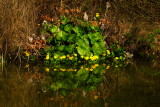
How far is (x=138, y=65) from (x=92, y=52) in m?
1.12

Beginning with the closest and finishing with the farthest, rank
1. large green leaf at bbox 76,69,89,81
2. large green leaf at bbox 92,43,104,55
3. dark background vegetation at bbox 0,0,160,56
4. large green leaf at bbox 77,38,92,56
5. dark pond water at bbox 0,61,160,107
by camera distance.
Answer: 1. dark pond water at bbox 0,61,160,107
2. large green leaf at bbox 76,69,89,81
3. dark background vegetation at bbox 0,0,160,56
4. large green leaf at bbox 77,38,92,56
5. large green leaf at bbox 92,43,104,55

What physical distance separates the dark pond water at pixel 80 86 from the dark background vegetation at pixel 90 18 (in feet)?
2.48

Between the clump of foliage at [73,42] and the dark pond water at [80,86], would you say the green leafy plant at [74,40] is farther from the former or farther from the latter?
the dark pond water at [80,86]

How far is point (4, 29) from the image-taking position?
7.28 meters

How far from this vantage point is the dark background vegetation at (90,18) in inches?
289

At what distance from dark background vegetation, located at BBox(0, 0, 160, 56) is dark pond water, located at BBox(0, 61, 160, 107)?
0.75 meters

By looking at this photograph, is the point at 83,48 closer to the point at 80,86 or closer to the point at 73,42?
the point at 73,42

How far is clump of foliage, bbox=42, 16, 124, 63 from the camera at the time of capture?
7.55 metres

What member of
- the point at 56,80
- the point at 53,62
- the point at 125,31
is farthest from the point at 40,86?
the point at 125,31

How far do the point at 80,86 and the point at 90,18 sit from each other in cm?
415

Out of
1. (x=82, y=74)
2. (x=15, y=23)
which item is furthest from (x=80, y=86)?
(x=15, y=23)

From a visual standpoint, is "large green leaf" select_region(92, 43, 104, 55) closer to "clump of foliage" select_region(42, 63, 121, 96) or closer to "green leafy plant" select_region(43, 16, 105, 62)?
"green leafy plant" select_region(43, 16, 105, 62)

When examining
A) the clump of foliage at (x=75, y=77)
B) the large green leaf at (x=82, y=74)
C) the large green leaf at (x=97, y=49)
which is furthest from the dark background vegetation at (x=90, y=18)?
the large green leaf at (x=82, y=74)

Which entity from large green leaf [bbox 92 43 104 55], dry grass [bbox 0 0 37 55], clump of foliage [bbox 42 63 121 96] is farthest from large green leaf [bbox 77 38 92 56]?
dry grass [bbox 0 0 37 55]
